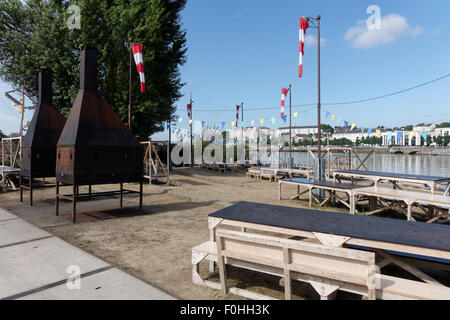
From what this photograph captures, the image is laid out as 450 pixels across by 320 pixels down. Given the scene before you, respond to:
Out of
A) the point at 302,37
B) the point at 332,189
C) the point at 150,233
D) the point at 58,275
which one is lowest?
the point at 150,233

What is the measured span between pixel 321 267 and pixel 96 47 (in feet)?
64.3

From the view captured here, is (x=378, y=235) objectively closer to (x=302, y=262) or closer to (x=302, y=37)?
(x=302, y=262)

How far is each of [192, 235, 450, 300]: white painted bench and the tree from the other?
17000mm

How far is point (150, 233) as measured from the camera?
6797mm

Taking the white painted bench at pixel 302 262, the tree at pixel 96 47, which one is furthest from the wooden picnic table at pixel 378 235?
the tree at pixel 96 47

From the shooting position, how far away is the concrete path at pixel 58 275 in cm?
353

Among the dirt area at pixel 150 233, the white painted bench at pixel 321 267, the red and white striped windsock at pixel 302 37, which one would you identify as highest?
the red and white striped windsock at pixel 302 37

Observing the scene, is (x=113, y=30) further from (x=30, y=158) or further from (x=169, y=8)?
(x=30, y=158)

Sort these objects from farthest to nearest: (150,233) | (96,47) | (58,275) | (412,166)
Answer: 1. (412,166)
2. (96,47)
3. (150,233)
4. (58,275)

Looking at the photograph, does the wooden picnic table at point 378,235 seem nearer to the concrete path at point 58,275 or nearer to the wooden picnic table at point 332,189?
the concrete path at point 58,275

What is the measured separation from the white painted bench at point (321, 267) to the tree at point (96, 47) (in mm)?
17000

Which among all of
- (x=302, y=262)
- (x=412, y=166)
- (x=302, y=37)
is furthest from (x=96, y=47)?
(x=412, y=166)

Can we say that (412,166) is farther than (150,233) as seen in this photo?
Yes
